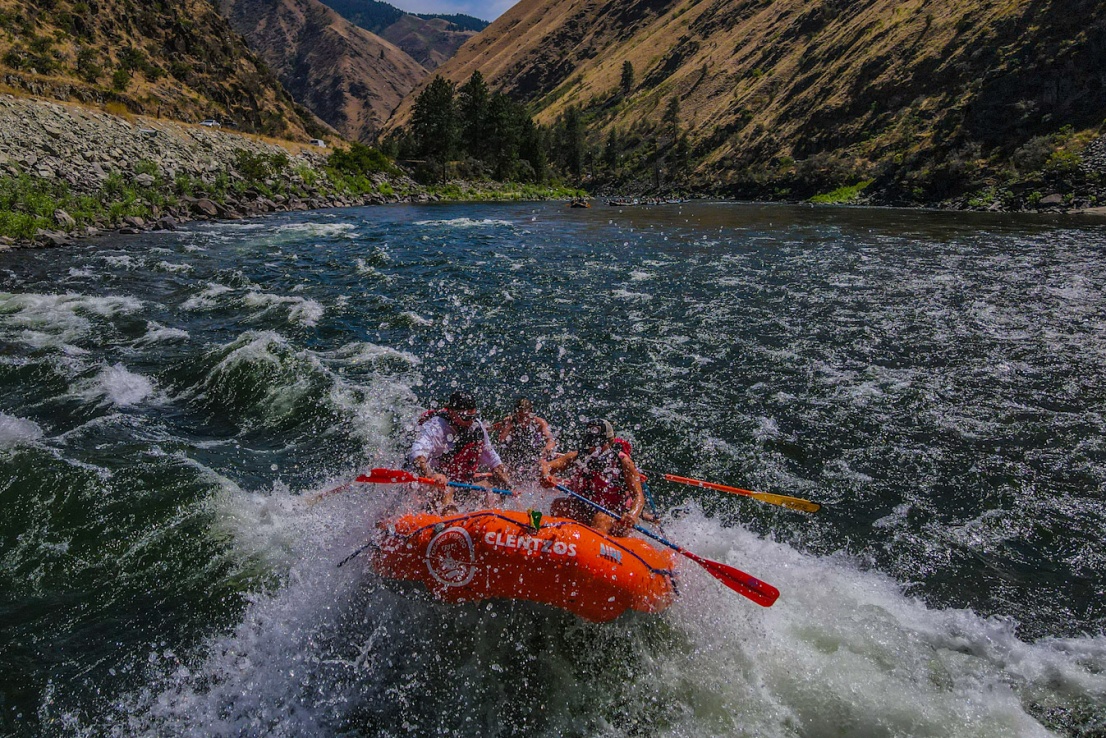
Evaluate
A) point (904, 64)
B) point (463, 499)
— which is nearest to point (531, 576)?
point (463, 499)

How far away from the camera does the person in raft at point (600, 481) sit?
291 inches

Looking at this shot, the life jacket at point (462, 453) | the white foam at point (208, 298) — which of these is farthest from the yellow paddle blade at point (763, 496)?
the white foam at point (208, 298)

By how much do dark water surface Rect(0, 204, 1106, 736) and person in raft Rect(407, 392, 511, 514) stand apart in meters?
1.08

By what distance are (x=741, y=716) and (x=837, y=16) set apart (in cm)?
12669

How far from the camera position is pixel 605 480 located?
7609 millimetres

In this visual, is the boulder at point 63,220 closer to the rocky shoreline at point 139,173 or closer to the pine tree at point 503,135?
the rocky shoreline at point 139,173

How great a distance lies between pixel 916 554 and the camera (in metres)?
6.94

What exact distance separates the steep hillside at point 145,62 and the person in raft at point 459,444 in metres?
56.4

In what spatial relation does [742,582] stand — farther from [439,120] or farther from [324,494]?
[439,120]

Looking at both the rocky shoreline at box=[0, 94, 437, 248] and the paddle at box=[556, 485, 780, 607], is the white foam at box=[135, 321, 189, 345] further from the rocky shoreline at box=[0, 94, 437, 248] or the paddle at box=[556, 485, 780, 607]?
the rocky shoreline at box=[0, 94, 437, 248]

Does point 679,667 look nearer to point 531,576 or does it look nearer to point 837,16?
point 531,576

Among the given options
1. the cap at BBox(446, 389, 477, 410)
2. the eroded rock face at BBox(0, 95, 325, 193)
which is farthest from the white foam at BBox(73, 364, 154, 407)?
the eroded rock face at BBox(0, 95, 325, 193)

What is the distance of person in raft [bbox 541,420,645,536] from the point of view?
738cm

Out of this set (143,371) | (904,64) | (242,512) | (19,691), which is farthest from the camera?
(904,64)
